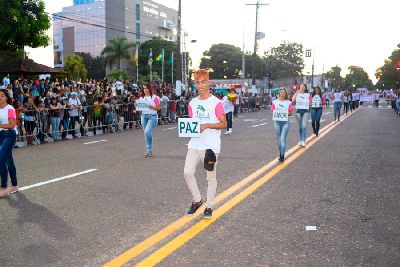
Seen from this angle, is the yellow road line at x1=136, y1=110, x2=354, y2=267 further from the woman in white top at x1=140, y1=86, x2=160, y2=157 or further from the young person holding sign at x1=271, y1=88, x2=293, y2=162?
the woman in white top at x1=140, y1=86, x2=160, y2=157

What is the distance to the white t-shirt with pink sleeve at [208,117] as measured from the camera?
5590 mm

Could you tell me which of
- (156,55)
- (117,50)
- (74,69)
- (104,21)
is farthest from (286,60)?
(74,69)

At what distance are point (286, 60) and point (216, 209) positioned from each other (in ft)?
385

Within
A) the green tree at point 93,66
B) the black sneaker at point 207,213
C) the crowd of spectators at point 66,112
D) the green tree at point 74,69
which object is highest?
the green tree at point 93,66

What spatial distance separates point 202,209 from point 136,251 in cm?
176

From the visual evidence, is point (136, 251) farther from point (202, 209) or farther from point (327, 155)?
point (327, 155)

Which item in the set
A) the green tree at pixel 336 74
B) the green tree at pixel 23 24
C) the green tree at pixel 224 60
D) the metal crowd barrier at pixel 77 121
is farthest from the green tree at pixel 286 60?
the metal crowd barrier at pixel 77 121

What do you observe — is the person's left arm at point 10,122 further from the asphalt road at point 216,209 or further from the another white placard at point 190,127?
the another white placard at point 190,127

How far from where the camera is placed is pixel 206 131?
18.5ft

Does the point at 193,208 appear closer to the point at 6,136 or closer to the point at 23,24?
the point at 6,136

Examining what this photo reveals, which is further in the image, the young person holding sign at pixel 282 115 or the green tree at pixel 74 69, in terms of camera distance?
the green tree at pixel 74 69

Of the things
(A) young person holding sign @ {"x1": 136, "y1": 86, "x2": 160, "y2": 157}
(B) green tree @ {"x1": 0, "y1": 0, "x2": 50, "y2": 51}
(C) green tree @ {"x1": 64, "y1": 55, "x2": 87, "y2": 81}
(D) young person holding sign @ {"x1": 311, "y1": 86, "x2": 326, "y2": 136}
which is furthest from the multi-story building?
(A) young person holding sign @ {"x1": 136, "y1": 86, "x2": 160, "y2": 157}

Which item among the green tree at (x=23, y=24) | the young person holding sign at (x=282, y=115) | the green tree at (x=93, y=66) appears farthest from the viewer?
the green tree at (x=93, y=66)

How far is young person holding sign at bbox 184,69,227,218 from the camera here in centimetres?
550
